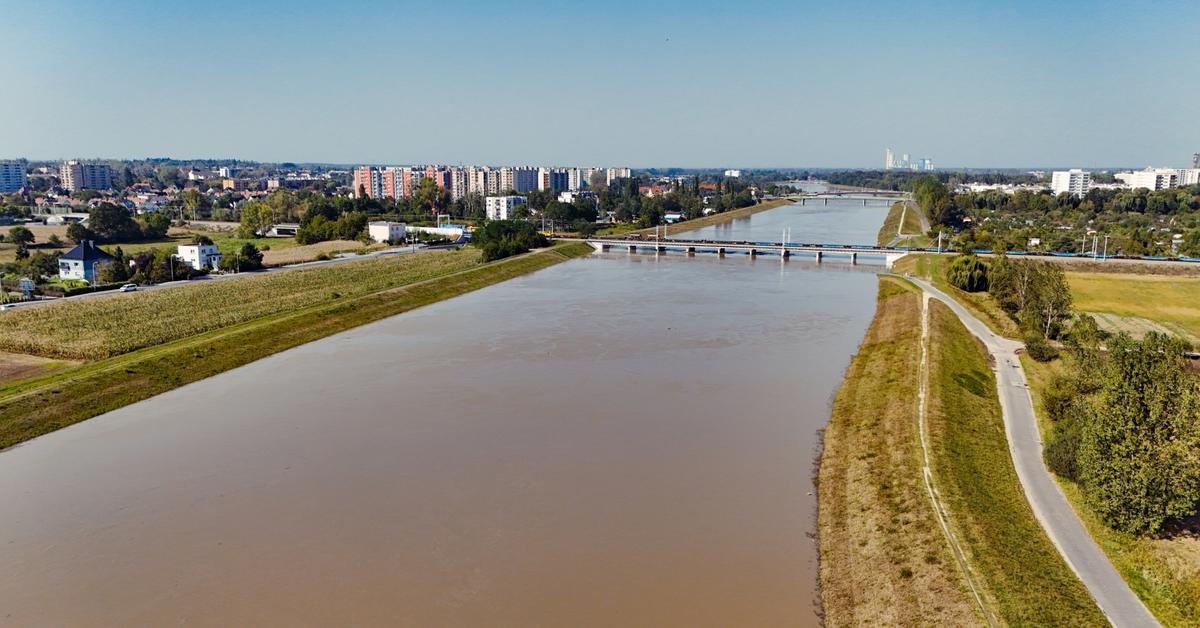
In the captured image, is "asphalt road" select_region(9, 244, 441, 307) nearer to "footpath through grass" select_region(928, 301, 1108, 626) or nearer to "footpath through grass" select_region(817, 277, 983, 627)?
"footpath through grass" select_region(817, 277, 983, 627)

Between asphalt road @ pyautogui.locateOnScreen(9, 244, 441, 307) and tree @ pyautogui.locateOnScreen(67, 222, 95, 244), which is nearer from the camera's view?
asphalt road @ pyautogui.locateOnScreen(9, 244, 441, 307)

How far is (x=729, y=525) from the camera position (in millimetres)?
10531

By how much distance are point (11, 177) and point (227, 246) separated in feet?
263

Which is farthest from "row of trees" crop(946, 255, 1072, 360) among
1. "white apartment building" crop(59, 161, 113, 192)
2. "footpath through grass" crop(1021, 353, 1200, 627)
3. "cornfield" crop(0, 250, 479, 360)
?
"white apartment building" crop(59, 161, 113, 192)

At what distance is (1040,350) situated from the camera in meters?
18.0

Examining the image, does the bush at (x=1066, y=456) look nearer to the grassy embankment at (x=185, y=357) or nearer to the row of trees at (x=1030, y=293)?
the row of trees at (x=1030, y=293)

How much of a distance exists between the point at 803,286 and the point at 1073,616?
1055 inches

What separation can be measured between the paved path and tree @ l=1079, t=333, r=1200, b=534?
1.53ft

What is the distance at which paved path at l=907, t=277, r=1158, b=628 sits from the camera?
7.76 m

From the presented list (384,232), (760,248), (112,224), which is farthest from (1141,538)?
(112,224)

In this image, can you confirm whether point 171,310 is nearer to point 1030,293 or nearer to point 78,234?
point 1030,293

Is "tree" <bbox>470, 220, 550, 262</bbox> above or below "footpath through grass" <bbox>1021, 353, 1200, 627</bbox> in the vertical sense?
above

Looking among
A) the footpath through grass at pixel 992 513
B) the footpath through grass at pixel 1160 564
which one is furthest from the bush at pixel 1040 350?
the footpath through grass at pixel 1160 564

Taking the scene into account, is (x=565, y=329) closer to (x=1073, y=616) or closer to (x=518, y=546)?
(x=518, y=546)
